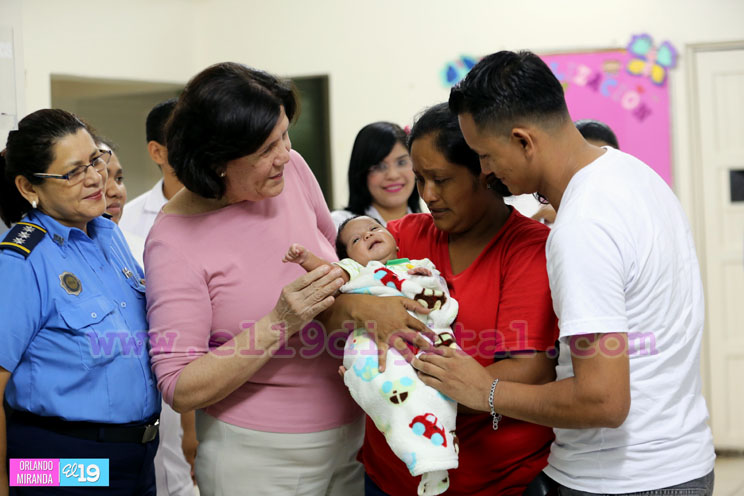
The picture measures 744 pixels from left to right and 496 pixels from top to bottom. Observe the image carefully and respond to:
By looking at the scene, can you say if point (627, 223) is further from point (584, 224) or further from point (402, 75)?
point (402, 75)

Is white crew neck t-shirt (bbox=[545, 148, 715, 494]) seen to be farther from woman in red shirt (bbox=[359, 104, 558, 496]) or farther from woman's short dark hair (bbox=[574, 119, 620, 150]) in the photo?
woman's short dark hair (bbox=[574, 119, 620, 150])

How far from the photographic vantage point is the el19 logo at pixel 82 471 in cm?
177

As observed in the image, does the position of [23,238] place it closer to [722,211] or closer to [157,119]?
[157,119]

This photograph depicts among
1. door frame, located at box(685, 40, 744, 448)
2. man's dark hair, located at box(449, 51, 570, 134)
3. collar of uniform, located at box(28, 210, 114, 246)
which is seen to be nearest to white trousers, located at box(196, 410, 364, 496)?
collar of uniform, located at box(28, 210, 114, 246)

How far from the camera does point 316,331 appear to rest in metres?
1.88

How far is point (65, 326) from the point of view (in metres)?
1.77

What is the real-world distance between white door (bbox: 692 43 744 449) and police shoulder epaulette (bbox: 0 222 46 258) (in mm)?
4241

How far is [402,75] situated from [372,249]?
11.6 feet

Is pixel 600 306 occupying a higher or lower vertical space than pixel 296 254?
lower

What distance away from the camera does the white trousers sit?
1.77m

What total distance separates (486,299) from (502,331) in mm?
113

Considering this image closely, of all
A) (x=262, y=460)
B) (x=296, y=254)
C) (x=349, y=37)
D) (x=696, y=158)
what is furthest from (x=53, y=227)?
(x=696, y=158)

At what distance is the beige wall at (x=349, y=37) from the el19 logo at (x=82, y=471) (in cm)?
348

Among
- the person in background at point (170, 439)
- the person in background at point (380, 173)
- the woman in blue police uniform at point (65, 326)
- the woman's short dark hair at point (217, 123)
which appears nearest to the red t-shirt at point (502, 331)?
the woman's short dark hair at point (217, 123)
